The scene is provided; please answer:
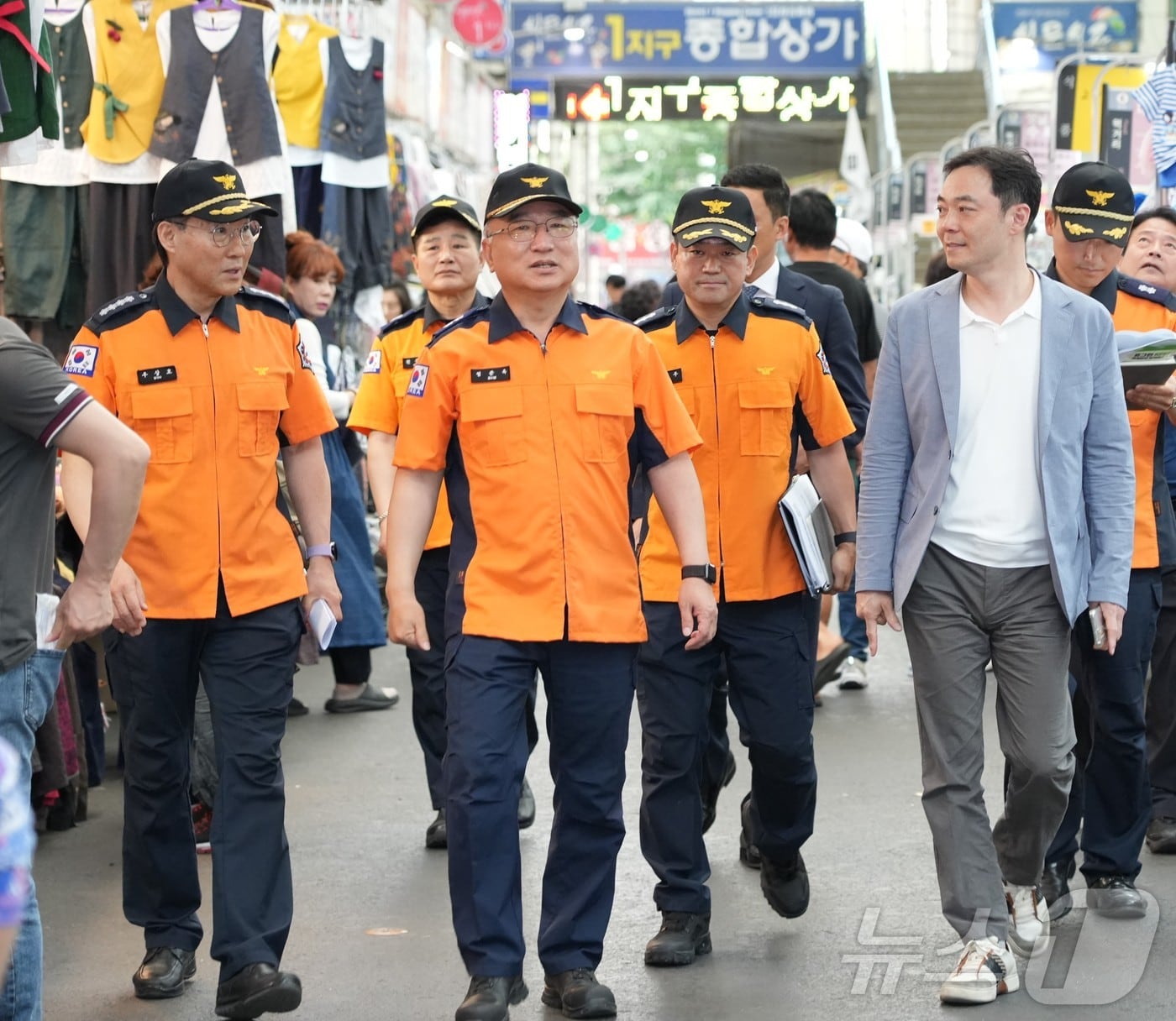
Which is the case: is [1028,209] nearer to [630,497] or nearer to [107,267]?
[630,497]

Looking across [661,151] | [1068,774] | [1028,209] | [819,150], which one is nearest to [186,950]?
[1068,774]

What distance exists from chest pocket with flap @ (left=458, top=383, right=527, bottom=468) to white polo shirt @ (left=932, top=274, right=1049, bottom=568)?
1130 mm

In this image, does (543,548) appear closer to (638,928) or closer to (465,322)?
(465,322)

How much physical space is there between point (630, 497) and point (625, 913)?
1.31 m

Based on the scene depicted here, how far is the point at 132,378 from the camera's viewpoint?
5.13 metres

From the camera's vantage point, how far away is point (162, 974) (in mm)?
5258

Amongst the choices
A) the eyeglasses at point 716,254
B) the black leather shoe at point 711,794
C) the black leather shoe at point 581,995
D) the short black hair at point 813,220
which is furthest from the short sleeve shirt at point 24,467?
the short black hair at point 813,220

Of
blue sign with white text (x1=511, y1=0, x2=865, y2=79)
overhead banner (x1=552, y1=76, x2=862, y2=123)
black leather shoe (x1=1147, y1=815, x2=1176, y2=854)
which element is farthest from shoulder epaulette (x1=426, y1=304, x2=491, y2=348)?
blue sign with white text (x1=511, y1=0, x2=865, y2=79)

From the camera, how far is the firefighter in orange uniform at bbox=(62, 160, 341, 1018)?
5.06 metres

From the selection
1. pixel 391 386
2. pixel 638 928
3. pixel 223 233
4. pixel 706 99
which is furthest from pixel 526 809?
pixel 706 99

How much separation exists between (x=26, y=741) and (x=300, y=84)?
6.78 metres

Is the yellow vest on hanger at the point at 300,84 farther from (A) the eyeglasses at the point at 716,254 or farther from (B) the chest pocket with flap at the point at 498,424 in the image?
(B) the chest pocket with flap at the point at 498,424

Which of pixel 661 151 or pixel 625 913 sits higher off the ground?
pixel 661 151

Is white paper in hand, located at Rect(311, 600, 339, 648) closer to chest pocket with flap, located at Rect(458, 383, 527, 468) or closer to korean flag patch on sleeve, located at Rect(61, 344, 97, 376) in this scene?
chest pocket with flap, located at Rect(458, 383, 527, 468)
